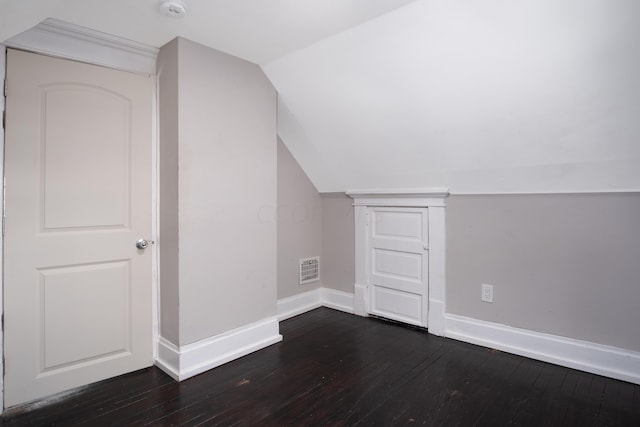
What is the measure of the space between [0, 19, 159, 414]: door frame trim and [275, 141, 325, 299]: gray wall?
1173 mm

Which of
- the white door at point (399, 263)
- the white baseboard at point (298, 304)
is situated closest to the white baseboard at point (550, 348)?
the white door at point (399, 263)

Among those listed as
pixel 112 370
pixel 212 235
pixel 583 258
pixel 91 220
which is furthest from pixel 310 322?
pixel 583 258

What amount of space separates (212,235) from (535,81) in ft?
7.17

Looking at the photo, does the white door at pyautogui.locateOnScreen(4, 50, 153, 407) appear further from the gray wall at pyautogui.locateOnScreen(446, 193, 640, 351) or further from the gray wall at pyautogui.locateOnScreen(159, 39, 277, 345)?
the gray wall at pyautogui.locateOnScreen(446, 193, 640, 351)

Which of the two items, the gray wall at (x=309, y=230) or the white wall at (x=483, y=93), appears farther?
the gray wall at (x=309, y=230)

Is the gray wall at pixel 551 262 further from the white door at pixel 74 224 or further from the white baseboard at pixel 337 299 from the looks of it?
the white door at pixel 74 224

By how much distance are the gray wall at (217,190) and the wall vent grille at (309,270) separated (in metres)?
0.77

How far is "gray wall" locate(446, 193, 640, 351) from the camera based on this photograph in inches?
89.6

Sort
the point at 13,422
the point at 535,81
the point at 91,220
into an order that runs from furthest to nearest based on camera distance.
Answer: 1. the point at 91,220
2. the point at 535,81
3. the point at 13,422

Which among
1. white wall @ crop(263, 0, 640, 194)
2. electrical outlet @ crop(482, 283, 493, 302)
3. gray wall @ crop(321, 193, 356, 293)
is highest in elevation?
white wall @ crop(263, 0, 640, 194)

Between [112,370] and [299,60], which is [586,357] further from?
[112,370]

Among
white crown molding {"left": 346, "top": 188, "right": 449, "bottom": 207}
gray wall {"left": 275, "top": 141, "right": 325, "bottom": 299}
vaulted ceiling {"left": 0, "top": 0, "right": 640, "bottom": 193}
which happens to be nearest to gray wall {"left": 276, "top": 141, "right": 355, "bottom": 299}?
gray wall {"left": 275, "top": 141, "right": 325, "bottom": 299}

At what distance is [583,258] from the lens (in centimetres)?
240

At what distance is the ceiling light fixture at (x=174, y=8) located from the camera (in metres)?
1.91
